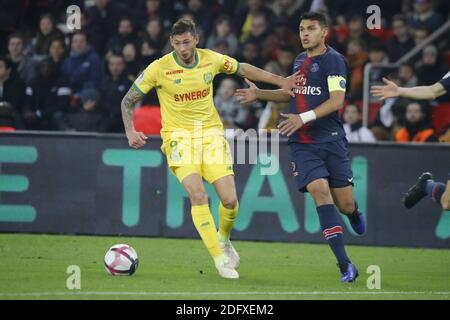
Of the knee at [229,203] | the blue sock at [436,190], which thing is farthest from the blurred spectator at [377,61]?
the knee at [229,203]

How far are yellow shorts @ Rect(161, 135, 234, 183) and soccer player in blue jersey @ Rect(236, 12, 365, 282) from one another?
599mm

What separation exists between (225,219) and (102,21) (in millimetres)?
8266

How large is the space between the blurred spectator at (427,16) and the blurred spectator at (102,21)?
16.3 feet

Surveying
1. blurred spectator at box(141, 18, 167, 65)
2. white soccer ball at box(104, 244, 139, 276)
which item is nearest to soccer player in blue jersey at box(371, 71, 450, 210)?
white soccer ball at box(104, 244, 139, 276)

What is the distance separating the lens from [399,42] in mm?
17359

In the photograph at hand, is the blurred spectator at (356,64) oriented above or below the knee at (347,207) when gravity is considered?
above

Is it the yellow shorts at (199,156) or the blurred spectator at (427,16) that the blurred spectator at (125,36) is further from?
the yellow shorts at (199,156)

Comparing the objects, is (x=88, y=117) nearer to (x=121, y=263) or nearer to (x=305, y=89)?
(x=121, y=263)

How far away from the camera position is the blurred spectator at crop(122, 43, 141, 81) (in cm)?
1694

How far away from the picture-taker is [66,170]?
46.2 ft

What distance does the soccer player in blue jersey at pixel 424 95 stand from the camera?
9.55m
